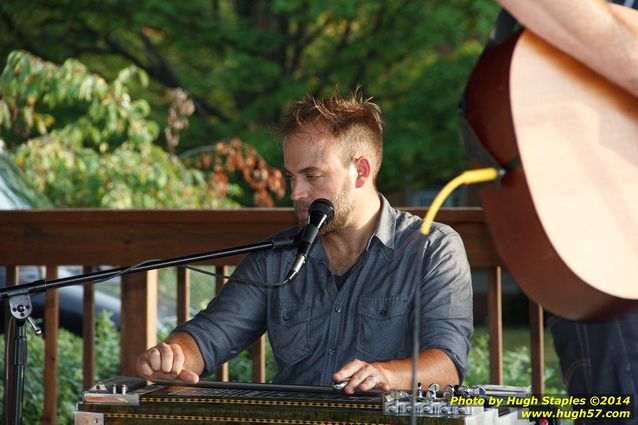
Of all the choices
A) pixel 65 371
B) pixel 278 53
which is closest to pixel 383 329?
pixel 65 371

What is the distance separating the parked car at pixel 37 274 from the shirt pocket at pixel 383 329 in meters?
2.28

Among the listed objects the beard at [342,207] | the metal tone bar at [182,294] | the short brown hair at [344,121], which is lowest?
the metal tone bar at [182,294]

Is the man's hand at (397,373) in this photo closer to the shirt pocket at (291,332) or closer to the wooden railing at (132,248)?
the shirt pocket at (291,332)

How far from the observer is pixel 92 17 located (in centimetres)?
1273

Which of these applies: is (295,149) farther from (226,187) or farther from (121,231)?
(226,187)

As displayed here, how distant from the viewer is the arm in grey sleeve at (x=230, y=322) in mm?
2756

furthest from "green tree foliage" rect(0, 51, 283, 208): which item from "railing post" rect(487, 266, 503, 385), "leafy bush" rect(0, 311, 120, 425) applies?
"railing post" rect(487, 266, 503, 385)

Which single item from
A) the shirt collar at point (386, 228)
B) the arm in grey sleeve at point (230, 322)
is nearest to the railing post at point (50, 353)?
the arm in grey sleeve at point (230, 322)

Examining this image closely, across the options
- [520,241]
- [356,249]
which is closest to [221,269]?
[356,249]

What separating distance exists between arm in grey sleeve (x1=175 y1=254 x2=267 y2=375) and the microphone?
26.5 inches

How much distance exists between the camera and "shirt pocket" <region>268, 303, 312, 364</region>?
2.77m

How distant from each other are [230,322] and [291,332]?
17cm

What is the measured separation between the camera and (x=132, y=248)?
3473 millimetres

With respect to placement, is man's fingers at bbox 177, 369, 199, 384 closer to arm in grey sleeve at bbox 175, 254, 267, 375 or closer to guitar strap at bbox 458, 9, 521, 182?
arm in grey sleeve at bbox 175, 254, 267, 375
